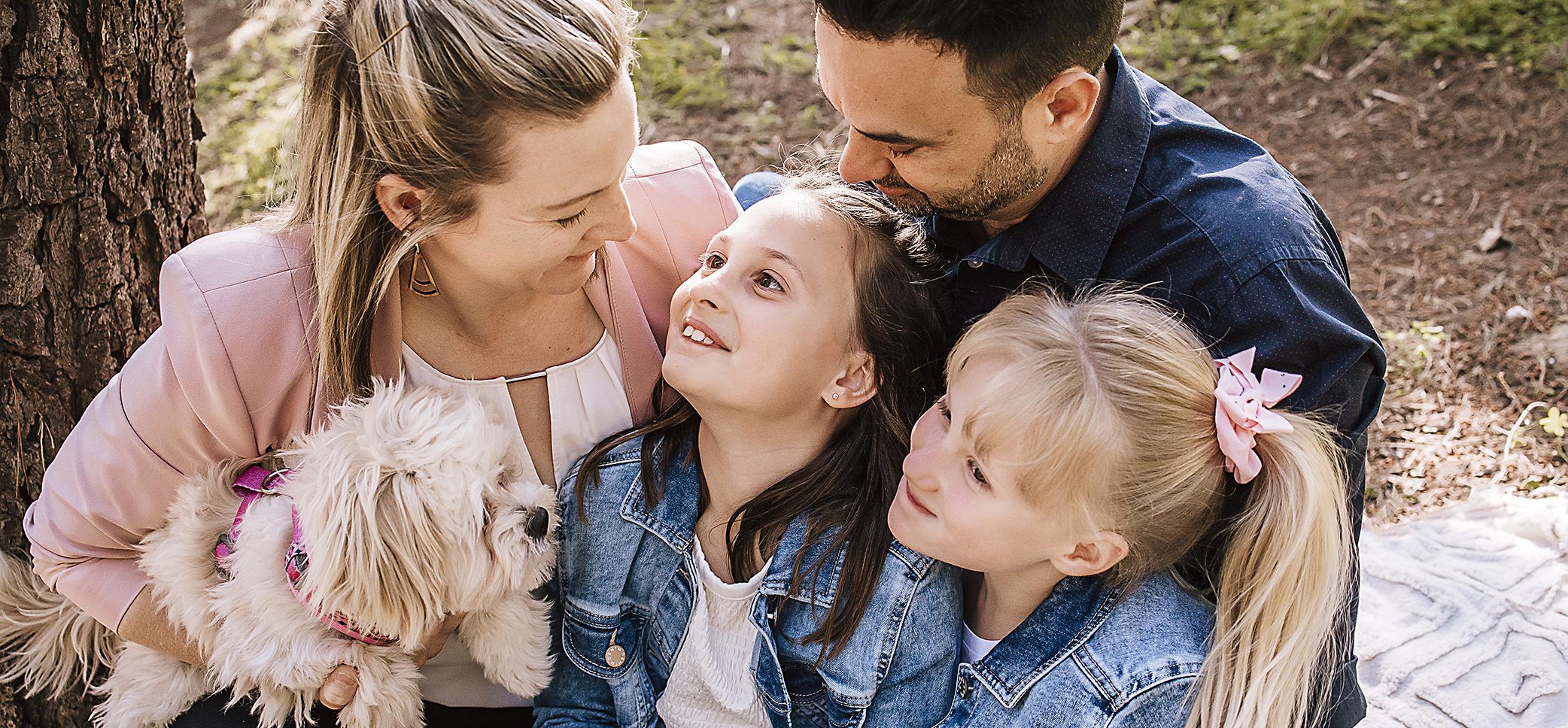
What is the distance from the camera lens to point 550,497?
2215 millimetres

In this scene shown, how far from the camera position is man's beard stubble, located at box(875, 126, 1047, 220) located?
2.20 meters

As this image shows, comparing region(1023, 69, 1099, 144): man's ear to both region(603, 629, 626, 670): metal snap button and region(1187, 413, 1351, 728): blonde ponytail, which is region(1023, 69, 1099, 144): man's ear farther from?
region(603, 629, 626, 670): metal snap button

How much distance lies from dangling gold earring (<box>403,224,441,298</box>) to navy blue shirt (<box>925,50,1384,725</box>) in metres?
1.27

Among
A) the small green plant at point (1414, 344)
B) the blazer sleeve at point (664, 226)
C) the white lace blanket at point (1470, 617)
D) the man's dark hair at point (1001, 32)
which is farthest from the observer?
the small green plant at point (1414, 344)

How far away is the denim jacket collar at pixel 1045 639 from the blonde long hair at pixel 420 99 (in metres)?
1.38

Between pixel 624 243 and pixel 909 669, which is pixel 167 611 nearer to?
pixel 624 243

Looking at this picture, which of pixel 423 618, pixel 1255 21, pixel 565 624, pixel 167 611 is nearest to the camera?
pixel 423 618

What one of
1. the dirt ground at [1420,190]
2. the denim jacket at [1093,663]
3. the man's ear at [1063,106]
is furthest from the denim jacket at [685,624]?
the dirt ground at [1420,190]

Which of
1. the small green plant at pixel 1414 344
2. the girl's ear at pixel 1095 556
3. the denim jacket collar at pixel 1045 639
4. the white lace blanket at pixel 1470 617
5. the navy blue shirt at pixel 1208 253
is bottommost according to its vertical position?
the white lace blanket at pixel 1470 617

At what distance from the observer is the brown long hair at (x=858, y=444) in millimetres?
2117

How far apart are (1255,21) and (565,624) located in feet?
17.2

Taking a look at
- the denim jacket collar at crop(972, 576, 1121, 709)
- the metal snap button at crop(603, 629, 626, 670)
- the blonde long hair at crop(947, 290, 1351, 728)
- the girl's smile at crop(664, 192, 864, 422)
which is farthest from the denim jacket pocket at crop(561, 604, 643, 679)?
the blonde long hair at crop(947, 290, 1351, 728)

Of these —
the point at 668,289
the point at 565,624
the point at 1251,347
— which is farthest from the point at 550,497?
the point at 1251,347

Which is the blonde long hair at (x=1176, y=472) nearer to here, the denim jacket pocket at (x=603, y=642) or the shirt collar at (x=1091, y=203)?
the shirt collar at (x=1091, y=203)
